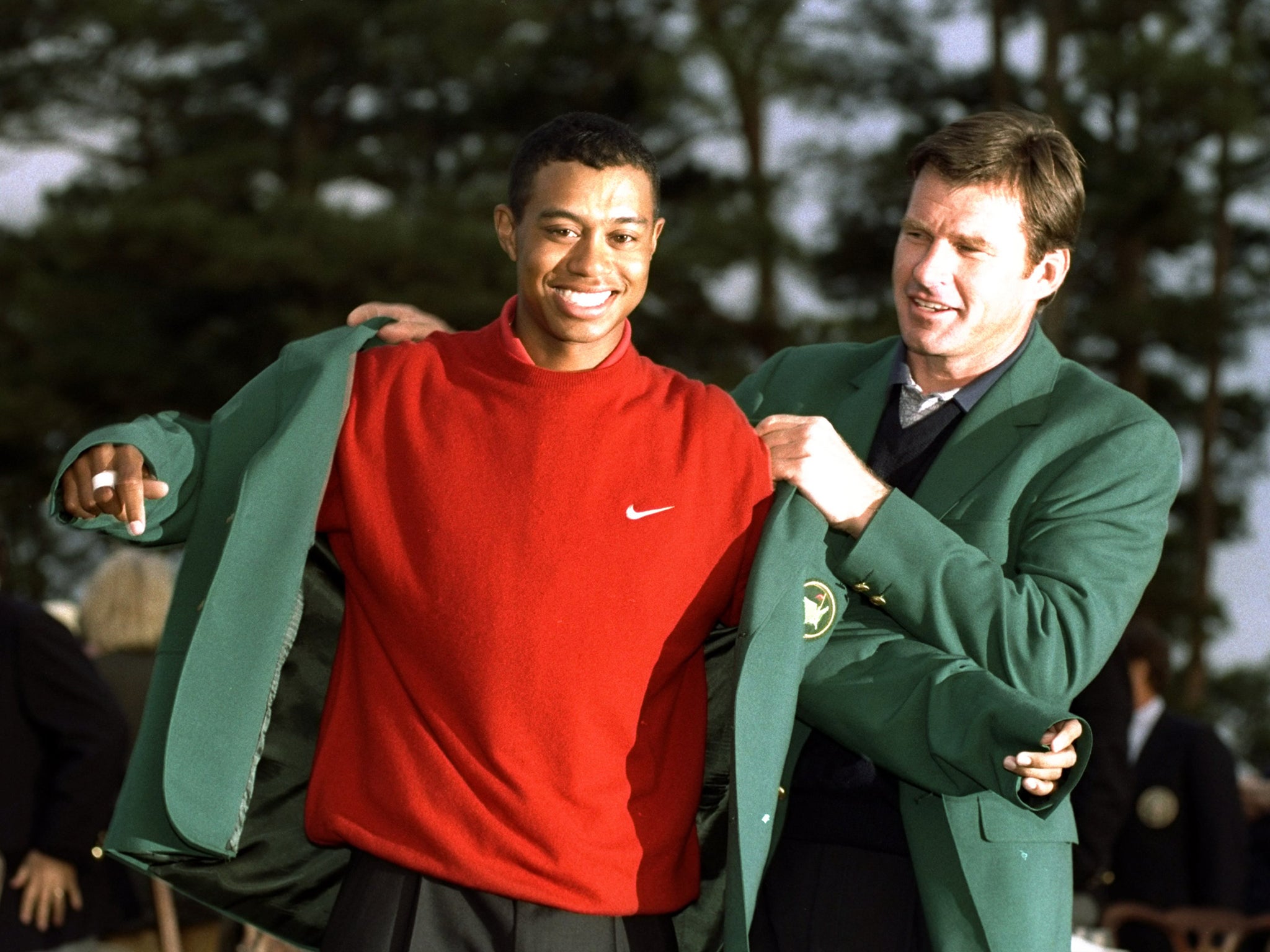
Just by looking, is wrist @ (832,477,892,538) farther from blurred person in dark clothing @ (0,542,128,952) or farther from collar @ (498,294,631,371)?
blurred person in dark clothing @ (0,542,128,952)

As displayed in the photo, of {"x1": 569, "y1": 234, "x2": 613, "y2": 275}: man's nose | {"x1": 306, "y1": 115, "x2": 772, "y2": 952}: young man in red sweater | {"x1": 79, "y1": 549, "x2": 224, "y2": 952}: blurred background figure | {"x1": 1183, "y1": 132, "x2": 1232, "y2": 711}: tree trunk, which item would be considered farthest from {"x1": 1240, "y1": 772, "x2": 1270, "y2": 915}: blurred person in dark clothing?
{"x1": 1183, "y1": 132, "x2": 1232, "y2": 711}: tree trunk

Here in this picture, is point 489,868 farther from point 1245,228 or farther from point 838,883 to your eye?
point 1245,228

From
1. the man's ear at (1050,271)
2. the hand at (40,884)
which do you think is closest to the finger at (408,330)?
the man's ear at (1050,271)

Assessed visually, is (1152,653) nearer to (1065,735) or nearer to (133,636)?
(133,636)

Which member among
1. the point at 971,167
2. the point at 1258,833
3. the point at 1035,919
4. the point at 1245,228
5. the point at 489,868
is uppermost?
the point at 1245,228

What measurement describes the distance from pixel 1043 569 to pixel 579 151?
0.89 m

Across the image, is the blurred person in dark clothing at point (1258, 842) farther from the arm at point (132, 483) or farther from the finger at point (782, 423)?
the arm at point (132, 483)

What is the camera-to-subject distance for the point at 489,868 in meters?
2.33

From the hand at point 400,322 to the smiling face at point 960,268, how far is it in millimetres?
707

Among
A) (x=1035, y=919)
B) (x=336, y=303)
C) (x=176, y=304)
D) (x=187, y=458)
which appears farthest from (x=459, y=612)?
(x=176, y=304)

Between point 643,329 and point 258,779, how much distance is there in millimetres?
14993

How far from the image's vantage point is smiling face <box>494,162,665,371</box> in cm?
256

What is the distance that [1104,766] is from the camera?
17.0 ft

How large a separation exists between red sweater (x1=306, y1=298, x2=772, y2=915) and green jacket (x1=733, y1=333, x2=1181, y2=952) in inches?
7.1
